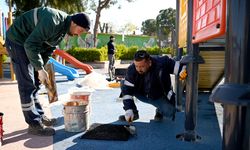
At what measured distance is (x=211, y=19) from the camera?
7.21ft

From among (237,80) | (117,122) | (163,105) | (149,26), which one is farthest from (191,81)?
(149,26)

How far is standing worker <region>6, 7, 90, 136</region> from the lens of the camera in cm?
328

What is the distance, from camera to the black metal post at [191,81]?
129 inches

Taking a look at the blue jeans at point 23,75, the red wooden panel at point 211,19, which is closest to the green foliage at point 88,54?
the blue jeans at point 23,75

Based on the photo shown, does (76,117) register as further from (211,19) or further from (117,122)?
(211,19)

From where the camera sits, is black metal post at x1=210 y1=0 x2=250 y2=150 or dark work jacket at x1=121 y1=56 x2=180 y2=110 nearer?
black metal post at x1=210 y1=0 x2=250 y2=150

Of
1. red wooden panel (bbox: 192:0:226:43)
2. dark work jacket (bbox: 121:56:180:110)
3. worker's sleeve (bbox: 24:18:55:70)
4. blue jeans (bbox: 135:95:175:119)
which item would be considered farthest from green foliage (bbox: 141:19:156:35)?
worker's sleeve (bbox: 24:18:55:70)

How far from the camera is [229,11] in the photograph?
3.00 ft

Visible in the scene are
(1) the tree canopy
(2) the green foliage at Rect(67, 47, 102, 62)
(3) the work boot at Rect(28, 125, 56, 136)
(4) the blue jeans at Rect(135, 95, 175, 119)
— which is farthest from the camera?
(1) the tree canopy

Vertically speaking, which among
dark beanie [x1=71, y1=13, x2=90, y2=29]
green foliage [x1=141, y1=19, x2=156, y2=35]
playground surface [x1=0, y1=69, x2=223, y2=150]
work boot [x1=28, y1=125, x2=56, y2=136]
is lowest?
playground surface [x1=0, y1=69, x2=223, y2=150]

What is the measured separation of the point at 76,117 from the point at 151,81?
120cm

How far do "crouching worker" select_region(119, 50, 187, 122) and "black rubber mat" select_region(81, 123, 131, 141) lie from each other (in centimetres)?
19

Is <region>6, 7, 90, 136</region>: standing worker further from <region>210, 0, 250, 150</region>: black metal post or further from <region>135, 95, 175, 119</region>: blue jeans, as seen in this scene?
<region>210, 0, 250, 150</region>: black metal post

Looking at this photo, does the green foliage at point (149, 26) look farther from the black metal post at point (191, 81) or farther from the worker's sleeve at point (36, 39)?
the worker's sleeve at point (36, 39)
